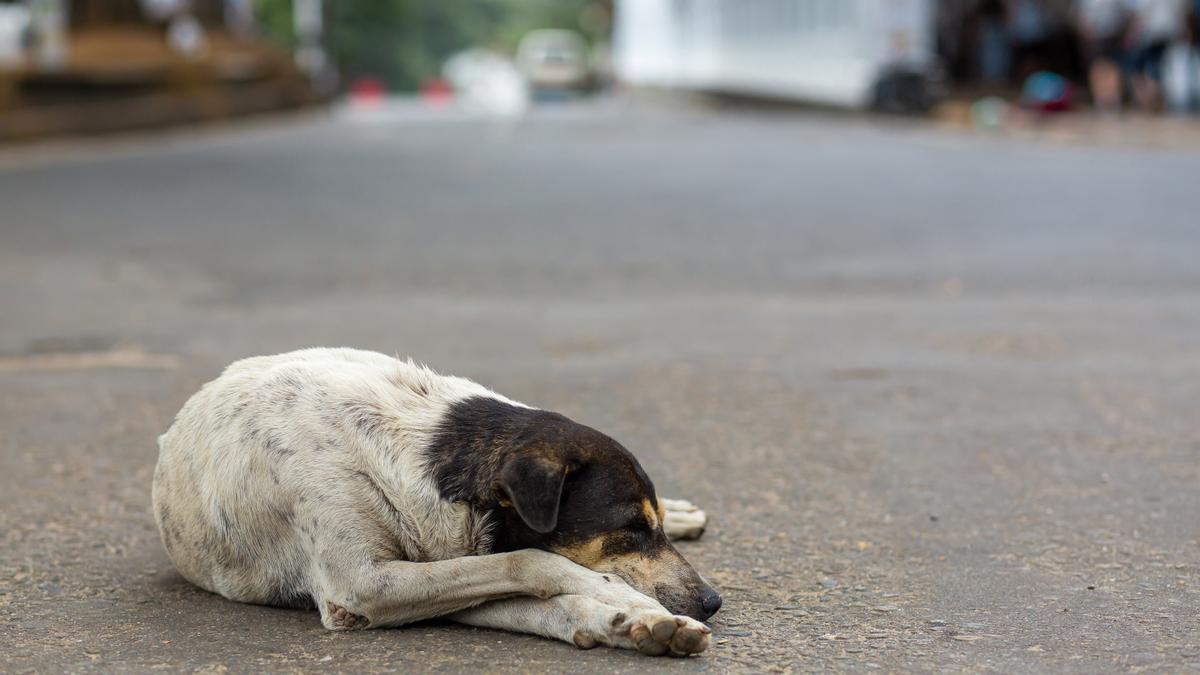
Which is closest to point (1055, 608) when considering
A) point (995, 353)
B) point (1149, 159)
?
point (995, 353)

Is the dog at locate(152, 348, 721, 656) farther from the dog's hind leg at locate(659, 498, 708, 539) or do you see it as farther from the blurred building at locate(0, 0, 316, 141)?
the blurred building at locate(0, 0, 316, 141)

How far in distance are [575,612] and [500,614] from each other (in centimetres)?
23

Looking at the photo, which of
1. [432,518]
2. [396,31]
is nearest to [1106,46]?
[432,518]

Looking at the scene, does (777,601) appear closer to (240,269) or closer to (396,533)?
(396,533)

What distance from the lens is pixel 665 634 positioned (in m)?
3.71

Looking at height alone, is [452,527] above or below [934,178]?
above

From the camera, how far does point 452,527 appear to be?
13.1ft

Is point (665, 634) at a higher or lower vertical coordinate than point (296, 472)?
lower

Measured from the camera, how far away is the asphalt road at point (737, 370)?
4043mm

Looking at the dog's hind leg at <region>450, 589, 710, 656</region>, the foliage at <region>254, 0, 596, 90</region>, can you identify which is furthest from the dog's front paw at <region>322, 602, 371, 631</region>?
the foliage at <region>254, 0, 596, 90</region>

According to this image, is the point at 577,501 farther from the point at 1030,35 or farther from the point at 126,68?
the point at 1030,35

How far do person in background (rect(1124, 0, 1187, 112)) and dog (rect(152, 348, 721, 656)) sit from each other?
22.3 m

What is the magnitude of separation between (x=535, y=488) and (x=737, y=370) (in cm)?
362

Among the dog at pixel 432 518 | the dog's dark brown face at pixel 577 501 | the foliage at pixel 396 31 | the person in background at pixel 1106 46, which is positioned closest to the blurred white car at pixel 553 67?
the foliage at pixel 396 31
